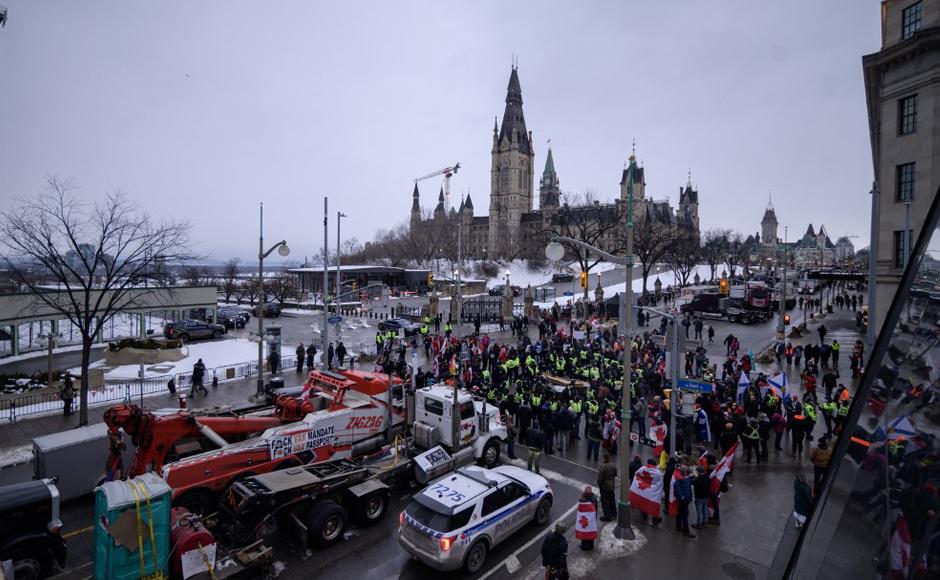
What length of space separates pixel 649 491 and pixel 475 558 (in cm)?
444

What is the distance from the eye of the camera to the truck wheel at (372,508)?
36.1ft

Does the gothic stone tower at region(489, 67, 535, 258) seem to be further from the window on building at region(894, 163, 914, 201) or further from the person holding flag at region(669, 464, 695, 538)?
the person holding flag at region(669, 464, 695, 538)

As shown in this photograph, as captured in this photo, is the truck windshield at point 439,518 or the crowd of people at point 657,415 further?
the crowd of people at point 657,415

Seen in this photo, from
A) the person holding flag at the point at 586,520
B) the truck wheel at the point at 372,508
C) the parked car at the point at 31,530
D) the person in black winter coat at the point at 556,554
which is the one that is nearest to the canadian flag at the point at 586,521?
the person holding flag at the point at 586,520

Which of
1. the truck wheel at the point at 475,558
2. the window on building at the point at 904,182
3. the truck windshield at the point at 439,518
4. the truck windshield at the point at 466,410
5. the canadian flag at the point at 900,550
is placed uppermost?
the window on building at the point at 904,182

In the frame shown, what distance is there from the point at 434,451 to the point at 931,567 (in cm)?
1165

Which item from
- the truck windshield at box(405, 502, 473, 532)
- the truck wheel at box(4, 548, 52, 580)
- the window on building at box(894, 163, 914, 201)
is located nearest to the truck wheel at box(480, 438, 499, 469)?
the truck windshield at box(405, 502, 473, 532)

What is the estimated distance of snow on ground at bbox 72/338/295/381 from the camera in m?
26.2

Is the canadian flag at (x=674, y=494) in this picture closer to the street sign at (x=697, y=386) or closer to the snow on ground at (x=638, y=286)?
the street sign at (x=697, y=386)

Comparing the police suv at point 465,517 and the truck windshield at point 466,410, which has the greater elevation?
the truck windshield at point 466,410

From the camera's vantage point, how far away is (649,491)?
11.4m

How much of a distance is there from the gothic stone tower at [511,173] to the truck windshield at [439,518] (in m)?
143

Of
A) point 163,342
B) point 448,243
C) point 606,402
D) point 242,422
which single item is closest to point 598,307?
point 606,402

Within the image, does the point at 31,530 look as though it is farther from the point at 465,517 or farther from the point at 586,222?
the point at 586,222
